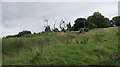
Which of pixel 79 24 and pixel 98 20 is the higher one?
pixel 98 20

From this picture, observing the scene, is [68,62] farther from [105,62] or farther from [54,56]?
[105,62]

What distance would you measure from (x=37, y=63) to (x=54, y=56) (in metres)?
1.05

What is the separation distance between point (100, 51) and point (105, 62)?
1770 mm

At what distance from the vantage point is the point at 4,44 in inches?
572

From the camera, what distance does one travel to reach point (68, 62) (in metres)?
8.50

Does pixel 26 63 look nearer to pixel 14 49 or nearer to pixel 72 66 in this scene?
pixel 72 66

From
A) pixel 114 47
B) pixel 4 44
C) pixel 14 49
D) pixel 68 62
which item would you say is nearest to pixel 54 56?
pixel 68 62

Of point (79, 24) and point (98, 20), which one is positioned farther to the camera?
point (79, 24)

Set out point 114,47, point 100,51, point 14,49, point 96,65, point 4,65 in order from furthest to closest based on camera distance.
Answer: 1. point 14,49
2. point 114,47
3. point 100,51
4. point 96,65
5. point 4,65

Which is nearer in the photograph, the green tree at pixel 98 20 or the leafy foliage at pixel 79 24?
the green tree at pixel 98 20

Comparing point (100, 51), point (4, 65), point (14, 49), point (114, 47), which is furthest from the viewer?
point (14, 49)

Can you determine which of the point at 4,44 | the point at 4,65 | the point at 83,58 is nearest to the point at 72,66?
the point at 83,58

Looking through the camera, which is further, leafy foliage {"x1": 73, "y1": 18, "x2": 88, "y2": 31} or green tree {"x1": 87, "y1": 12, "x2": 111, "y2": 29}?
leafy foliage {"x1": 73, "y1": 18, "x2": 88, "y2": 31}

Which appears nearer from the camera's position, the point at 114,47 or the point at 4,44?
the point at 114,47
